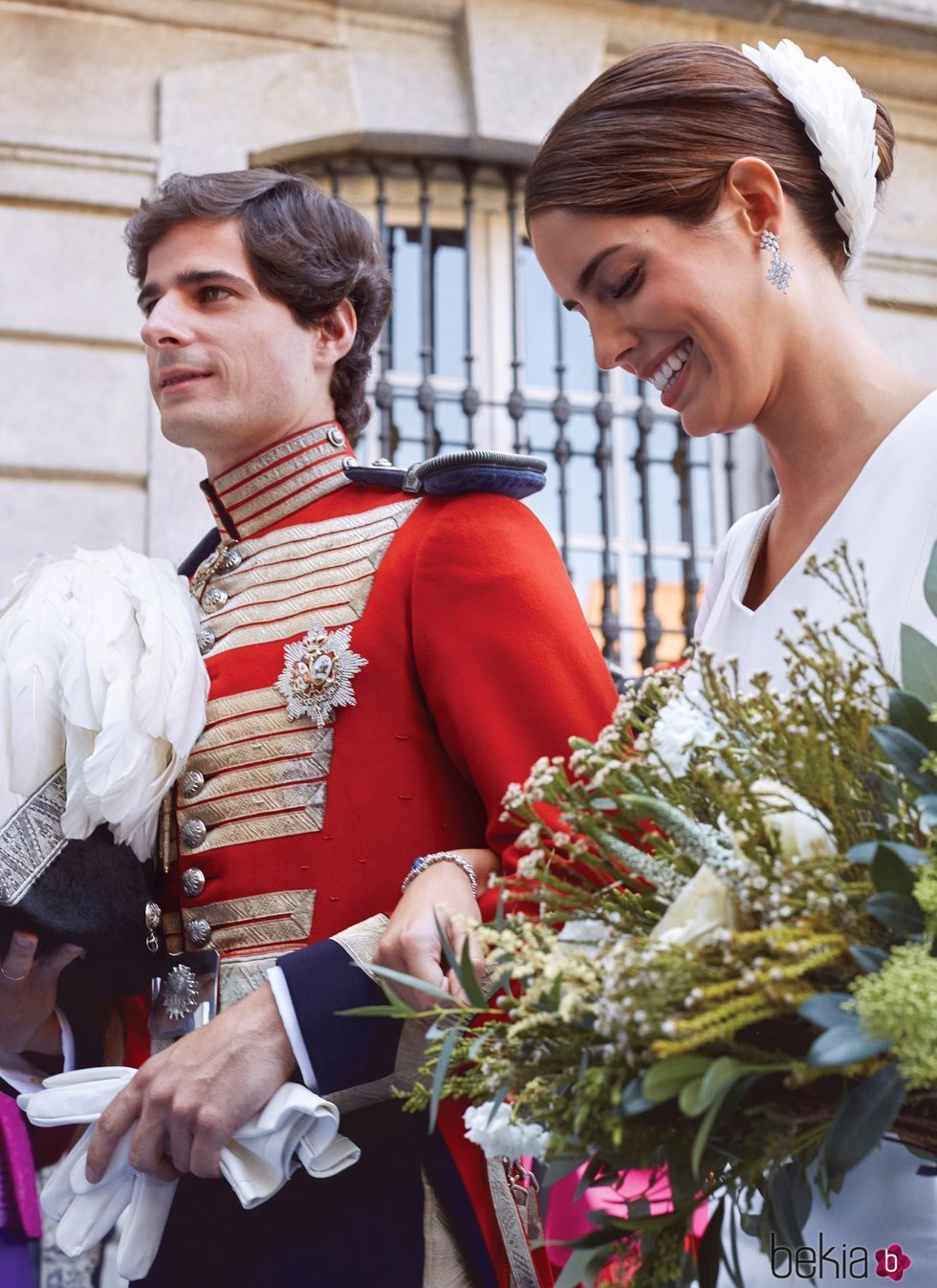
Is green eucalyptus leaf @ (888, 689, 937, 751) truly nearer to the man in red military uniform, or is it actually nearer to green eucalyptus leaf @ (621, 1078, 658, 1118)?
green eucalyptus leaf @ (621, 1078, 658, 1118)

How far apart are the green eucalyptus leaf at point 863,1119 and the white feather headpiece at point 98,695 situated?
107cm

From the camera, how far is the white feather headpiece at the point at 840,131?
6.64ft

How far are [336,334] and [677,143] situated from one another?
0.79 metres

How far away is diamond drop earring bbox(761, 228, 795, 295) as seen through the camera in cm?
198

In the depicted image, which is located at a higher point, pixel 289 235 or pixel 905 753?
pixel 289 235

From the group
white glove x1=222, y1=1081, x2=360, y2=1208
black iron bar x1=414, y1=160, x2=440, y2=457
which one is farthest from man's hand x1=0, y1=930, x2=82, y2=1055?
black iron bar x1=414, y1=160, x2=440, y2=457

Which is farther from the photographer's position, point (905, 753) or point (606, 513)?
point (606, 513)

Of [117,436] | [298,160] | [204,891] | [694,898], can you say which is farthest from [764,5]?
[694,898]

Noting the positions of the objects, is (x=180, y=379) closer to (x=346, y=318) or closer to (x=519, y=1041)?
(x=346, y=318)

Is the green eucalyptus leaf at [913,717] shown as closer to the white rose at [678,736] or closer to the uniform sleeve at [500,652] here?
the white rose at [678,736]

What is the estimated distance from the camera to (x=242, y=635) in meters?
2.29

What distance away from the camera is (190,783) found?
218 cm

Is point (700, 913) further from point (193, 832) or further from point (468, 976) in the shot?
point (193, 832)

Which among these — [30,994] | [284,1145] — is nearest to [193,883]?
[30,994]
